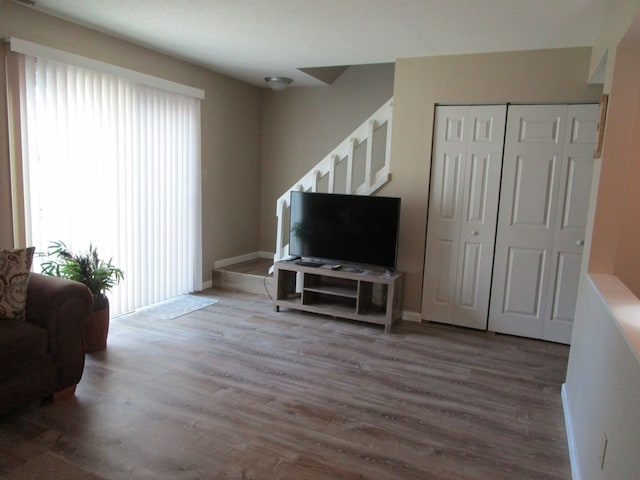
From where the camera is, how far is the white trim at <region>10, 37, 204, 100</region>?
10.3 feet

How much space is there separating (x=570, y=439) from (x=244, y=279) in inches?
141

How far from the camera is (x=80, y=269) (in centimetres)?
328

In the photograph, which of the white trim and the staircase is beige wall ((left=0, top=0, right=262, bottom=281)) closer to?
the white trim

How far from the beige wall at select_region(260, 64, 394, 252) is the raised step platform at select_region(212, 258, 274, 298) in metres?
0.85

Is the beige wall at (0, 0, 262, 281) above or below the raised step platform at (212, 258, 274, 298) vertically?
above

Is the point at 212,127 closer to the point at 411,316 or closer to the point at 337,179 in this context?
the point at 337,179

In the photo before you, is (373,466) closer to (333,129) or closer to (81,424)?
(81,424)

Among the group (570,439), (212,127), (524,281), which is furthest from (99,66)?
(570,439)

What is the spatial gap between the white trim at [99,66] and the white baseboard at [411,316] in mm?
3054

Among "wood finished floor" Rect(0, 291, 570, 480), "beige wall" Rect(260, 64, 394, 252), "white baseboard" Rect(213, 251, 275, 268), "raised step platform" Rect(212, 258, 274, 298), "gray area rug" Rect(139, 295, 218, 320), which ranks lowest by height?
"wood finished floor" Rect(0, 291, 570, 480)

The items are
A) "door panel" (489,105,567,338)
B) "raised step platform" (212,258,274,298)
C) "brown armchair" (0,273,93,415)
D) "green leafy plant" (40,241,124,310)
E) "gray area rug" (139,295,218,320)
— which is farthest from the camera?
"raised step platform" (212,258,274,298)

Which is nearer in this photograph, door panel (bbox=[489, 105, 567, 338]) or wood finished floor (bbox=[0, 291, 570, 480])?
wood finished floor (bbox=[0, 291, 570, 480])

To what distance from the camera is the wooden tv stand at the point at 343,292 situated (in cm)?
405

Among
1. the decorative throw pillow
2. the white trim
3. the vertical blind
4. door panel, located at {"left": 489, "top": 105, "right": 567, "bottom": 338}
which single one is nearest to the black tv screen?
door panel, located at {"left": 489, "top": 105, "right": 567, "bottom": 338}
